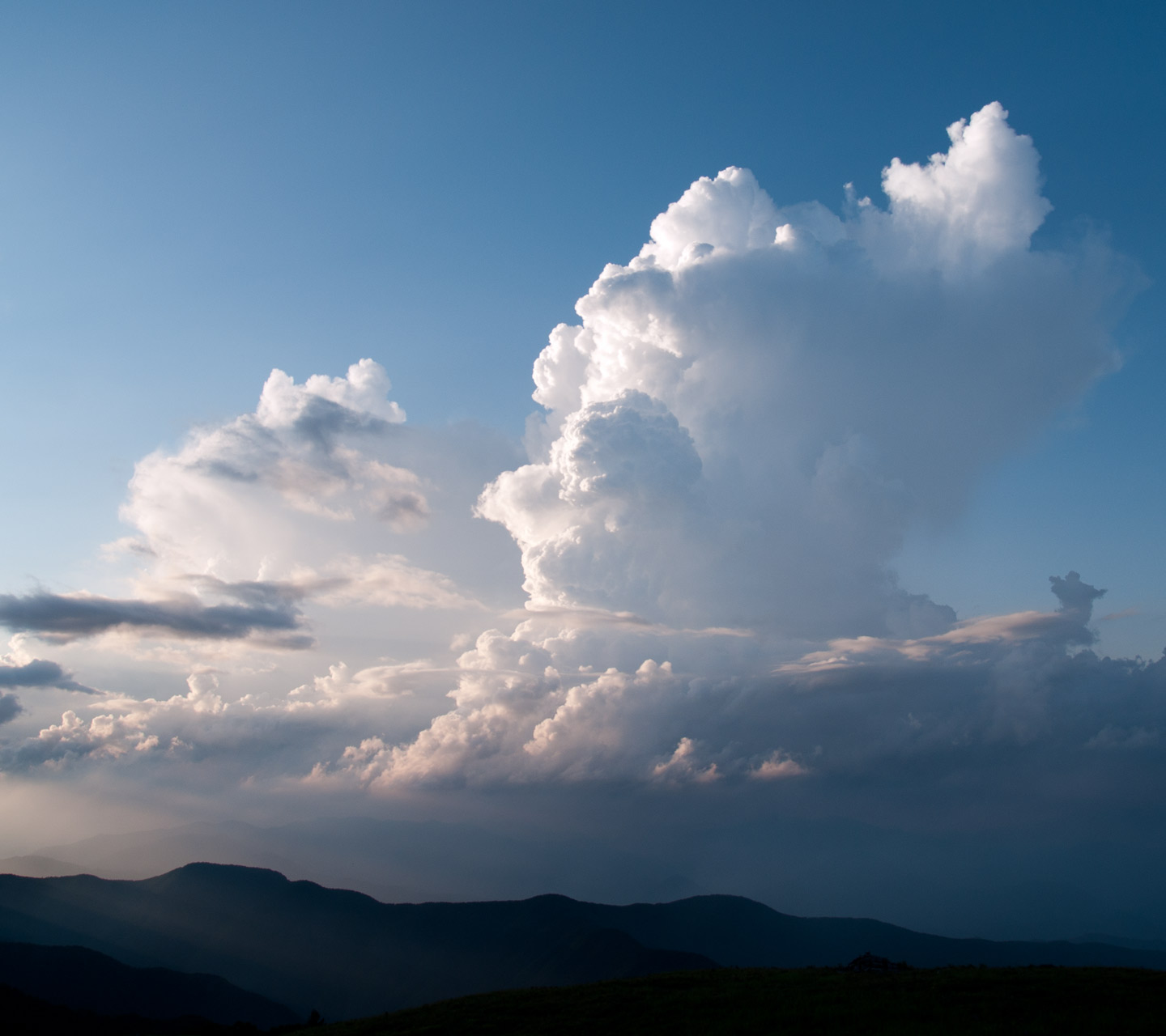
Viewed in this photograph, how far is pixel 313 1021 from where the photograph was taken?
95312 millimetres

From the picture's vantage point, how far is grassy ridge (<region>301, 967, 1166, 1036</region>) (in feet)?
142

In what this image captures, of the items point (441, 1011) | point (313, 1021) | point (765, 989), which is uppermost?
point (765, 989)

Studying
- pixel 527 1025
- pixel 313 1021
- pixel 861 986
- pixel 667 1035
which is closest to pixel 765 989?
pixel 861 986

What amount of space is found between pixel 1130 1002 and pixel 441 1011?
51135mm

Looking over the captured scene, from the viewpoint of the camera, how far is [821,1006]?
48.8 meters

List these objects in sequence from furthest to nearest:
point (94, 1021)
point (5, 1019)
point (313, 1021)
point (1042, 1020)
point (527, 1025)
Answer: point (94, 1021) < point (5, 1019) < point (313, 1021) < point (527, 1025) < point (1042, 1020)

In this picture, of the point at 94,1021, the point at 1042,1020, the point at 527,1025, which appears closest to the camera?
the point at 1042,1020

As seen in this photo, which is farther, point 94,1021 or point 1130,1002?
point 94,1021

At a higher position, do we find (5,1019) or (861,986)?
(861,986)

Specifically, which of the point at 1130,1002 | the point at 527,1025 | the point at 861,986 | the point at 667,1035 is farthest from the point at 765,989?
the point at 1130,1002

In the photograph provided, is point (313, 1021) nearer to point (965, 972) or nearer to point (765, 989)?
point (765, 989)

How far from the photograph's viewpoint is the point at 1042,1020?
42.2 metres

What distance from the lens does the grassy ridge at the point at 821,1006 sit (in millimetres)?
43156

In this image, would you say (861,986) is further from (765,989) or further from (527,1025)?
(527,1025)
